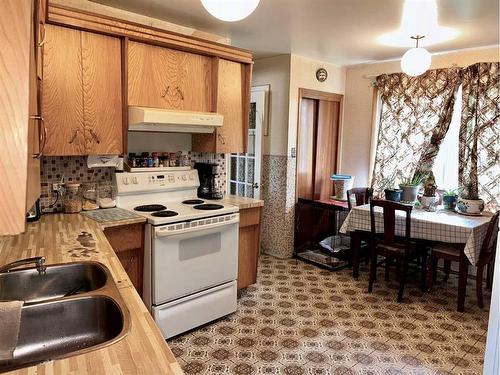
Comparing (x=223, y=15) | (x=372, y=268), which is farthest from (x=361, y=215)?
(x=223, y=15)

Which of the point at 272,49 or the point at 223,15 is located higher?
the point at 272,49

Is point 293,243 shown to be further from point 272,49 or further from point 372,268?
point 272,49

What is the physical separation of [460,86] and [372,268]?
2.15 meters

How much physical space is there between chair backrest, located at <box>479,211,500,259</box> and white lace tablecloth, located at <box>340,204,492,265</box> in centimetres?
5

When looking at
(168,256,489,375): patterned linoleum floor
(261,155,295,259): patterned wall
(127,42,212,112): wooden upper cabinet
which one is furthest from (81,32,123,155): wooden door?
(261,155,295,259): patterned wall

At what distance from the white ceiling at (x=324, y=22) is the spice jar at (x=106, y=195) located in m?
1.36

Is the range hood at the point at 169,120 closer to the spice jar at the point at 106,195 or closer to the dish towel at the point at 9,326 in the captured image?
the spice jar at the point at 106,195

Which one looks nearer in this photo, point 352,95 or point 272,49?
point 272,49

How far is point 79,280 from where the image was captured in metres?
1.63

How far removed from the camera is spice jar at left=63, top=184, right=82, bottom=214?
2623mm

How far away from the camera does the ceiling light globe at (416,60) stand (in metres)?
2.99

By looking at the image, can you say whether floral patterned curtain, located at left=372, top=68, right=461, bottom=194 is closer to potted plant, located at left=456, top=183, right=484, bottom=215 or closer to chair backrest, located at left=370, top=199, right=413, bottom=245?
potted plant, located at left=456, top=183, right=484, bottom=215

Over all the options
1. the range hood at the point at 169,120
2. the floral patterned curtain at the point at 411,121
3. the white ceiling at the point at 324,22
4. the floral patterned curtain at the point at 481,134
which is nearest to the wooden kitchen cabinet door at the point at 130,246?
the range hood at the point at 169,120

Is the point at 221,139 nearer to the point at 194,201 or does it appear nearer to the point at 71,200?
the point at 194,201
